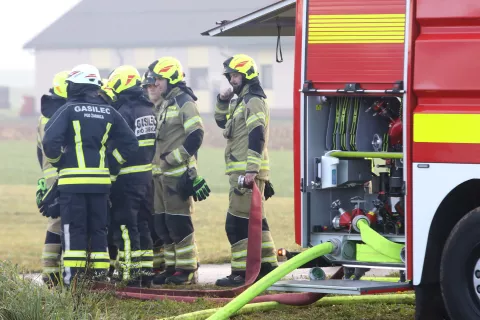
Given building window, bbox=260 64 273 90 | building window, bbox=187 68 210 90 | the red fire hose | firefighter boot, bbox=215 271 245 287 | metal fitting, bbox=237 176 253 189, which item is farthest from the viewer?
building window, bbox=187 68 210 90

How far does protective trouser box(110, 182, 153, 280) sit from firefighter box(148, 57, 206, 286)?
284 millimetres

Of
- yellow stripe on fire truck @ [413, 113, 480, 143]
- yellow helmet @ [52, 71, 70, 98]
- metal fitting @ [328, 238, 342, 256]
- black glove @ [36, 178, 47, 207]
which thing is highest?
yellow helmet @ [52, 71, 70, 98]

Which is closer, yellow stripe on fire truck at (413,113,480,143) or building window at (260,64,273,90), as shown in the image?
yellow stripe on fire truck at (413,113,480,143)

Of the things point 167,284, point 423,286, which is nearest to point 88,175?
point 167,284

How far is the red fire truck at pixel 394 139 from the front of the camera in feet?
20.5

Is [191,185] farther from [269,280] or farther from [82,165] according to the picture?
[269,280]

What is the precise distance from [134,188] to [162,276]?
0.95m

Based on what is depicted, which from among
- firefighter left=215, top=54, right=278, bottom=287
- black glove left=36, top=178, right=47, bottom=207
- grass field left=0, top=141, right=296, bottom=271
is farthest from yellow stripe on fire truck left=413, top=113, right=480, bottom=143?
grass field left=0, top=141, right=296, bottom=271

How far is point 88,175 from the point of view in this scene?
8.95 metres

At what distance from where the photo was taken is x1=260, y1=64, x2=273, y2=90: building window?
52481 millimetres

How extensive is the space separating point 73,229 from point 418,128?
3.60 metres

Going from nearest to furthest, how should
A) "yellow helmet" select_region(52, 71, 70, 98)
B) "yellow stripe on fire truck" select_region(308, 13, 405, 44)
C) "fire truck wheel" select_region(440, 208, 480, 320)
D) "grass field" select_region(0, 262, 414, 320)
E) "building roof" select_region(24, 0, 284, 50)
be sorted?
1. "fire truck wheel" select_region(440, 208, 480, 320)
2. "grass field" select_region(0, 262, 414, 320)
3. "yellow stripe on fire truck" select_region(308, 13, 405, 44)
4. "yellow helmet" select_region(52, 71, 70, 98)
5. "building roof" select_region(24, 0, 284, 50)

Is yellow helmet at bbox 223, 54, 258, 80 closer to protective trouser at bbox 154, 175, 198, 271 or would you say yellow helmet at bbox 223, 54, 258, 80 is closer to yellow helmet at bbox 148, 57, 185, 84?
yellow helmet at bbox 148, 57, 185, 84

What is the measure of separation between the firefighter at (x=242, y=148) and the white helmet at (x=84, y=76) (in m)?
1.34
